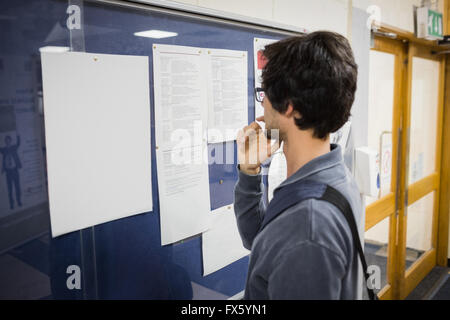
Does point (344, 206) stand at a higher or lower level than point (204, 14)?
lower

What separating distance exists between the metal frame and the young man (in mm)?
330

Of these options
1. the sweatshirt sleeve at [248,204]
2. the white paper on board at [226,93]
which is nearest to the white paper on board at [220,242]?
the sweatshirt sleeve at [248,204]

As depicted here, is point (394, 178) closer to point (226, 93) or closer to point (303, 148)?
point (226, 93)

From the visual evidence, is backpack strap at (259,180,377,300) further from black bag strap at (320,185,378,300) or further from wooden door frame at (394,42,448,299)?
wooden door frame at (394,42,448,299)

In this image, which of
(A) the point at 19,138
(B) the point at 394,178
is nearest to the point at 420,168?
(B) the point at 394,178

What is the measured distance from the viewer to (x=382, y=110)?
8.63ft

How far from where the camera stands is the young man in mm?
758

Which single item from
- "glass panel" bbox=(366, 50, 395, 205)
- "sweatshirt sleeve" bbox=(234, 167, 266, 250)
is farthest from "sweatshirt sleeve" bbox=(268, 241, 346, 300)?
"glass panel" bbox=(366, 50, 395, 205)

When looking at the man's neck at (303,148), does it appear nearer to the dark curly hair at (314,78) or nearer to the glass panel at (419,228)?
the dark curly hair at (314,78)

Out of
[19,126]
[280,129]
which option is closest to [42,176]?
[19,126]

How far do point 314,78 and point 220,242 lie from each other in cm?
72

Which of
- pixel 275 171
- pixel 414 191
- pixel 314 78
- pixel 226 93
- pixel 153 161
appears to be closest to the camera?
pixel 314 78

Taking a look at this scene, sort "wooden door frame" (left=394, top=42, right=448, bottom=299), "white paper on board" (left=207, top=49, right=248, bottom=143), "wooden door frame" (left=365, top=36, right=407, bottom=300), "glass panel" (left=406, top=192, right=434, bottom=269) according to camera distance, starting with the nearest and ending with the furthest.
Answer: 1. "white paper on board" (left=207, top=49, right=248, bottom=143)
2. "wooden door frame" (left=365, top=36, right=407, bottom=300)
3. "wooden door frame" (left=394, top=42, right=448, bottom=299)
4. "glass panel" (left=406, top=192, right=434, bottom=269)

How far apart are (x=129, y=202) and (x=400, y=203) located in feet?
8.21
